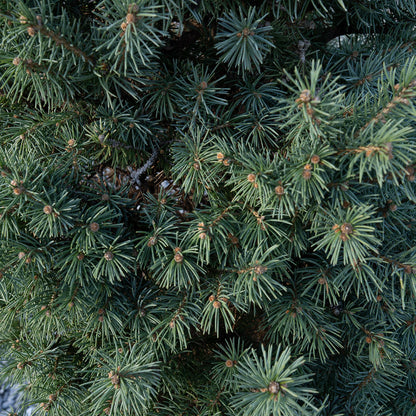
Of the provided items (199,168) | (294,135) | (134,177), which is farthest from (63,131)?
(294,135)

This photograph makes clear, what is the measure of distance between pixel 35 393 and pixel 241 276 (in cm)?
54

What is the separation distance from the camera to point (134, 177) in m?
0.85

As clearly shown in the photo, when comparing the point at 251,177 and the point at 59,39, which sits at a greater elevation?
the point at 59,39

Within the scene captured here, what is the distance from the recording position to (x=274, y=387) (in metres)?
0.60

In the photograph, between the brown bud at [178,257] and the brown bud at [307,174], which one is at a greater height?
the brown bud at [307,174]

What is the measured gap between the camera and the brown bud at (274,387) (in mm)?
598

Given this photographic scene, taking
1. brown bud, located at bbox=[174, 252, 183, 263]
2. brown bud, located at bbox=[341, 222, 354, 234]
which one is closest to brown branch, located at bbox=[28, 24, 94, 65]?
brown bud, located at bbox=[174, 252, 183, 263]

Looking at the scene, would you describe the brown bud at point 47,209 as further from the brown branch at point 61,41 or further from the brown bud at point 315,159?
the brown bud at point 315,159

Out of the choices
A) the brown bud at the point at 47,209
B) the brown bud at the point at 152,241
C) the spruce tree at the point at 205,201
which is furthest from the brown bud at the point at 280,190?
the brown bud at the point at 47,209

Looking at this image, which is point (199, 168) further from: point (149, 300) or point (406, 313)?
point (406, 313)

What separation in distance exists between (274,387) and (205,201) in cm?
40

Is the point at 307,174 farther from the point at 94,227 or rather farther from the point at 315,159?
the point at 94,227

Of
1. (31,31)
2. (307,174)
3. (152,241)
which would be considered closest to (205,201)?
(152,241)

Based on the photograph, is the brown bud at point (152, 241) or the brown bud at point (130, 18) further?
the brown bud at point (152, 241)
